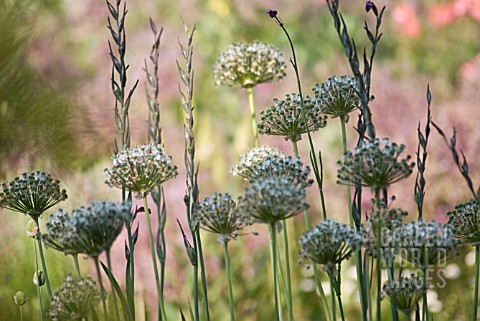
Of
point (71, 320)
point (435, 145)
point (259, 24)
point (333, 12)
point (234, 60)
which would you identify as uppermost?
point (259, 24)

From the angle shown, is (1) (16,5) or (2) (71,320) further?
(1) (16,5)

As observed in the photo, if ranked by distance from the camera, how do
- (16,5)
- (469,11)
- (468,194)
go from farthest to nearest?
1. (469,11)
2. (468,194)
3. (16,5)

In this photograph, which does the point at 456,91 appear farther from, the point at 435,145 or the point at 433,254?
the point at 433,254

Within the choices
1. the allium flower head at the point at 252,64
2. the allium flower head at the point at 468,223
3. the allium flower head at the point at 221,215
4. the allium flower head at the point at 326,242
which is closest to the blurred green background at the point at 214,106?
the allium flower head at the point at 252,64

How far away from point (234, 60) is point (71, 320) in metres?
0.68

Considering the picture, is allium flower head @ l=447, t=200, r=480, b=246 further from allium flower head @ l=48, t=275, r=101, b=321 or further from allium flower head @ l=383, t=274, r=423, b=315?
allium flower head @ l=48, t=275, r=101, b=321

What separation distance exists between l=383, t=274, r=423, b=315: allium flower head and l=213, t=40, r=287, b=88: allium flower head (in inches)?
25.5

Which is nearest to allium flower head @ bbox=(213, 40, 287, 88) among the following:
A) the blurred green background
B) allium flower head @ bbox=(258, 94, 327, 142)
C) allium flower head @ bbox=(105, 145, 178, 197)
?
the blurred green background

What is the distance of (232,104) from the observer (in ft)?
11.6

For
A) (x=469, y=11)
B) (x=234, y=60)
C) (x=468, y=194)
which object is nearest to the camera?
(x=234, y=60)

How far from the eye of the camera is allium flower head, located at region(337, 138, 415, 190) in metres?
0.69

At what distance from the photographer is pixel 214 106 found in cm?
368

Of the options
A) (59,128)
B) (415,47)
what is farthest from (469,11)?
(59,128)

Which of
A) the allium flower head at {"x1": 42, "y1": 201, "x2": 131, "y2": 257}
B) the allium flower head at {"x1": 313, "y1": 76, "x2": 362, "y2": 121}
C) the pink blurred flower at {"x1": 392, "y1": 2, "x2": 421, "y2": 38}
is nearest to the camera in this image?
the allium flower head at {"x1": 42, "y1": 201, "x2": 131, "y2": 257}
